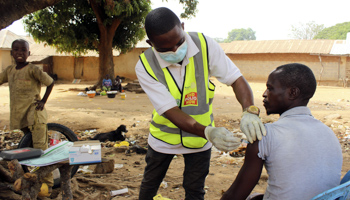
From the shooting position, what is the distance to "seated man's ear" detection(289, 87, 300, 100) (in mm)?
1500

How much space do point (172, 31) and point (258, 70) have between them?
18.6 meters

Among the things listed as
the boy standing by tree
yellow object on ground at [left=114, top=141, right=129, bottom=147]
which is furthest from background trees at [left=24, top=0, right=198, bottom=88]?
the boy standing by tree

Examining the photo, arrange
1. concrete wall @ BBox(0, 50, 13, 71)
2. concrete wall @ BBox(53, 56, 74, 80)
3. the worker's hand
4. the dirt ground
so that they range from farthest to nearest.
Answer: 1. concrete wall @ BBox(53, 56, 74, 80)
2. concrete wall @ BBox(0, 50, 13, 71)
3. the worker's hand
4. the dirt ground

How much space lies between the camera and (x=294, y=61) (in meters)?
18.7

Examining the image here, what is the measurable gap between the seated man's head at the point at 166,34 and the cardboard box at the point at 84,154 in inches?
37.7

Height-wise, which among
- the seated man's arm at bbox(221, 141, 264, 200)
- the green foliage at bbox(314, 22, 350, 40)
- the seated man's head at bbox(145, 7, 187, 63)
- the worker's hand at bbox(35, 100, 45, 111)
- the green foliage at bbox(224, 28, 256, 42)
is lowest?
the seated man's arm at bbox(221, 141, 264, 200)

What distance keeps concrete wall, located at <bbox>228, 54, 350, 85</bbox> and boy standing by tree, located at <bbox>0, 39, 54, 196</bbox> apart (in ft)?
56.5

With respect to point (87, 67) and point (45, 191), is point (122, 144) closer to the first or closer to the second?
point (45, 191)

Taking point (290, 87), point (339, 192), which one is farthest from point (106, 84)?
point (339, 192)

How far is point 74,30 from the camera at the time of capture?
1315 cm

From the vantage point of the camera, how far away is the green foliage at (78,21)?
11734 millimetres

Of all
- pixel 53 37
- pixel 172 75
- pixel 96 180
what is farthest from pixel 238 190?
pixel 53 37

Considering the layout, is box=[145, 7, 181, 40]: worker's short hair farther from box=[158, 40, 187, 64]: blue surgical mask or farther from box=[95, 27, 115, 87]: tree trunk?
box=[95, 27, 115, 87]: tree trunk

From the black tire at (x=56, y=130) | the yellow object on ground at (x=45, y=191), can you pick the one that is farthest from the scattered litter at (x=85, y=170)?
the yellow object on ground at (x=45, y=191)
